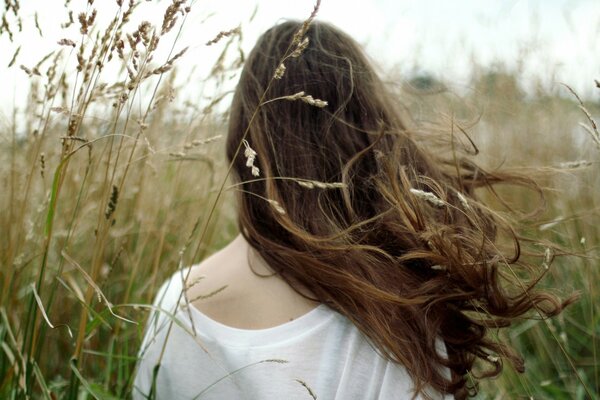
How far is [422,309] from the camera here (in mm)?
1293

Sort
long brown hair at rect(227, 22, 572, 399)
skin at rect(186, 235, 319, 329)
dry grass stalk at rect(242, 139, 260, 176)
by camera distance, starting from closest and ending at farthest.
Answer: dry grass stalk at rect(242, 139, 260, 176) → long brown hair at rect(227, 22, 572, 399) → skin at rect(186, 235, 319, 329)

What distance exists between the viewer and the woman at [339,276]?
126cm

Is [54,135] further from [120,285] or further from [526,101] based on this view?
[526,101]

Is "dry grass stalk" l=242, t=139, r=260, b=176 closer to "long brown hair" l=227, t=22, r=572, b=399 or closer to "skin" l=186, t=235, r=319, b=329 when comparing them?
"long brown hair" l=227, t=22, r=572, b=399

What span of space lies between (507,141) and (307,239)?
7.21 feet

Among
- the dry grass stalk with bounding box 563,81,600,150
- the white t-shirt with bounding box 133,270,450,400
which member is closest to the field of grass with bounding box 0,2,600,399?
the dry grass stalk with bounding box 563,81,600,150

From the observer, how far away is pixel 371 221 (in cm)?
135

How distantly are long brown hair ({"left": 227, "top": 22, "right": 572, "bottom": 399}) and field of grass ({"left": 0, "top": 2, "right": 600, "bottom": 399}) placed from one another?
0.14m

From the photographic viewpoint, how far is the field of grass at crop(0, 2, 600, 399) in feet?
3.52

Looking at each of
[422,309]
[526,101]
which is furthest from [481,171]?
[526,101]

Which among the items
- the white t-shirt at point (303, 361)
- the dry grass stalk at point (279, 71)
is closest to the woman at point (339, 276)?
the white t-shirt at point (303, 361)

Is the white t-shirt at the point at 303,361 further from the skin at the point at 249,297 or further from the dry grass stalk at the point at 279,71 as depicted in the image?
the dry grass stalk at the point at 279,71

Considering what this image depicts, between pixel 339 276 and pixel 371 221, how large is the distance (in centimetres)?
15

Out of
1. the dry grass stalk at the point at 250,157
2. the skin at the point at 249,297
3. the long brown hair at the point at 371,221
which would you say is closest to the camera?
the dry grass stalk at the point at 250,157
